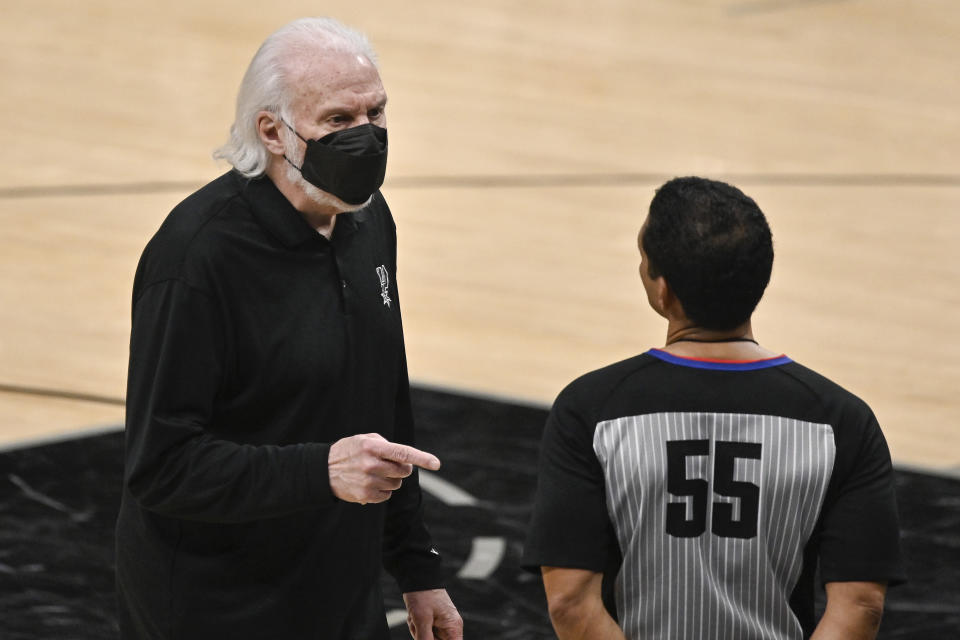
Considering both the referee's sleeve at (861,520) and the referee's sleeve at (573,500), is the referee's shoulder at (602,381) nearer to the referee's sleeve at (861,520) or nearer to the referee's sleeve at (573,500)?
the referee's sleeve at (573,500)

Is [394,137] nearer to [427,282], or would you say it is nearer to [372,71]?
[427,282]

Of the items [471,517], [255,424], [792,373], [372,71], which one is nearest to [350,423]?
[255,424]

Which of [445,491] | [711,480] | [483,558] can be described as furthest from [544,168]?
[711,480]

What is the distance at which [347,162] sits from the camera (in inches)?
93.8

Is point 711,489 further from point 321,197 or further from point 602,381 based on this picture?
point 321,197

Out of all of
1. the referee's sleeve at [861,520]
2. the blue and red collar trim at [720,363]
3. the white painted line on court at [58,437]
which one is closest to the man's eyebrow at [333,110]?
the blue and red collar trim at [720,363]

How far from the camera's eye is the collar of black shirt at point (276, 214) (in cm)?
236

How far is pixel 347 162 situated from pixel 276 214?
13 centimetres

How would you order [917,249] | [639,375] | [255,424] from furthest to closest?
[917,249] < [255,424] < [639,375]

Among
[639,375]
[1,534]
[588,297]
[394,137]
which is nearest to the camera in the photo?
[639,375]

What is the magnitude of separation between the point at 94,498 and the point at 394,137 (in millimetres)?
3756

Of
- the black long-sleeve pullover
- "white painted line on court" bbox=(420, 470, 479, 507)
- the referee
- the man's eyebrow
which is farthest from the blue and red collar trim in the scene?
"white painted line on court" bbox=(420, 470, 479, 507)

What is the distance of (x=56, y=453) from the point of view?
4.81 meters

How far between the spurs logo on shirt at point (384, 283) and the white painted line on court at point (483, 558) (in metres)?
1.75
